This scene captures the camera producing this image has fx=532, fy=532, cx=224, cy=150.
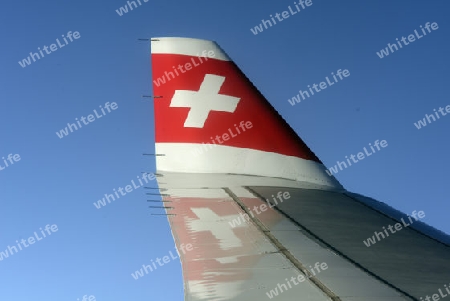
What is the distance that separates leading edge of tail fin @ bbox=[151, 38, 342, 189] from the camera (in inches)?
240

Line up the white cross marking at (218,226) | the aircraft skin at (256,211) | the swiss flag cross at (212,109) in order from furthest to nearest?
1. the swiss flag cross at (212,109)
2. the white cross marking at (218,226)
3. the aircraft skin at (256,211)

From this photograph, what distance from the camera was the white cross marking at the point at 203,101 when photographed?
621 cm

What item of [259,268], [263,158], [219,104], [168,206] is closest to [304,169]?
[263,158]

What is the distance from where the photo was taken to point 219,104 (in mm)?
6293

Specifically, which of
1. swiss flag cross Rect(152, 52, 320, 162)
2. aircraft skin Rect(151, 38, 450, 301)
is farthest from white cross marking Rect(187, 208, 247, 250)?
swiss flag cross Rect(152, 52, 320, 162)

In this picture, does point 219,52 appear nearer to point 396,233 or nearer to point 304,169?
point 304,169

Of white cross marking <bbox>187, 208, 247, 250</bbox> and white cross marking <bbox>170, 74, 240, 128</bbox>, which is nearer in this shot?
white cross marking <bbox>187, 208, 247, 250</bbox>

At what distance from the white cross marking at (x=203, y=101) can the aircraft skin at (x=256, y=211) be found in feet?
0.04

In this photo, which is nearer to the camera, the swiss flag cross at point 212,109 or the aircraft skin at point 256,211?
the aircraft skin at point 256,211

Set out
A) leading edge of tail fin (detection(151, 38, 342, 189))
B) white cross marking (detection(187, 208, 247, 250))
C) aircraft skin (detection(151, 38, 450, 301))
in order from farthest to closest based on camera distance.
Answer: leading edge of tail fin (detection(151, 38, 342, 189)) → white cross marking (detection(187, 208, 247, 250)) → aircraft skin (detection(151, 38, 450, 301))

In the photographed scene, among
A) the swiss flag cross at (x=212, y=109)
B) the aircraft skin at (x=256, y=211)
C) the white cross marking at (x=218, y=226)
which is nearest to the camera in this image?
the aircraft skin at (x=256, y=211)

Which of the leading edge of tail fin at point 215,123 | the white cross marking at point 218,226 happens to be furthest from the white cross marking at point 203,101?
the white cross marking at point 218,226

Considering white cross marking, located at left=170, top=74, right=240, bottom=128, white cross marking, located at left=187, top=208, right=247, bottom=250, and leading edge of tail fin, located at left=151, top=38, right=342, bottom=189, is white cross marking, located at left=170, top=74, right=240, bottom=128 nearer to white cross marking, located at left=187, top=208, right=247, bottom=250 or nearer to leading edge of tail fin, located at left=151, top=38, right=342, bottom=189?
leading edge of tail fin, located at left=151, top=38, right=342, bottom=189

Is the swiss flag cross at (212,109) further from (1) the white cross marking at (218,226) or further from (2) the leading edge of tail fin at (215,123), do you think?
(1) the white cross marking at (218,226)
